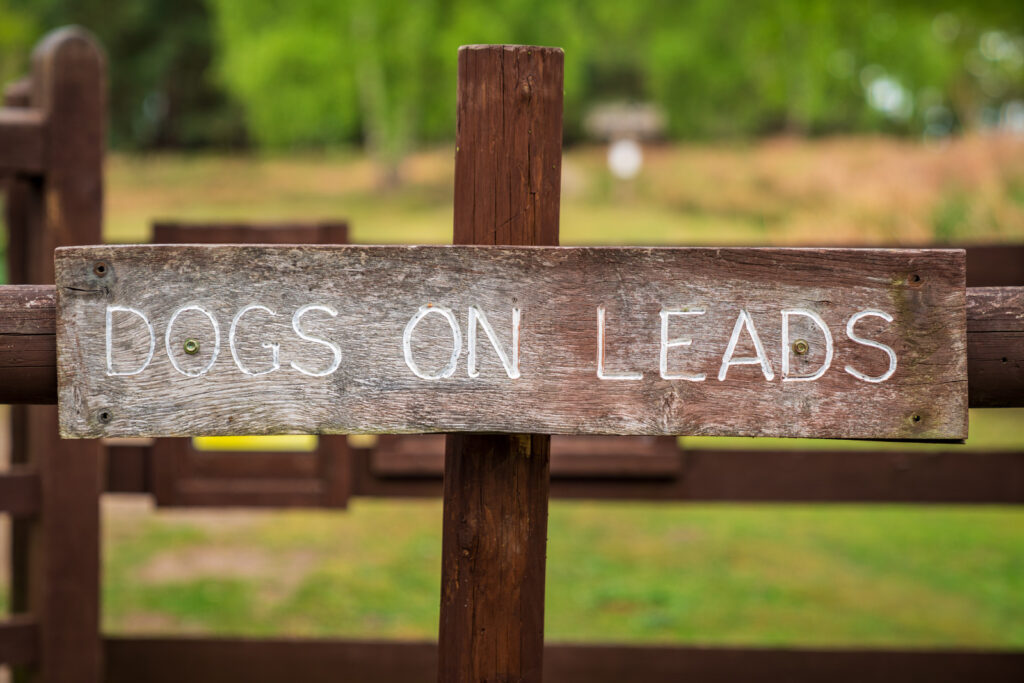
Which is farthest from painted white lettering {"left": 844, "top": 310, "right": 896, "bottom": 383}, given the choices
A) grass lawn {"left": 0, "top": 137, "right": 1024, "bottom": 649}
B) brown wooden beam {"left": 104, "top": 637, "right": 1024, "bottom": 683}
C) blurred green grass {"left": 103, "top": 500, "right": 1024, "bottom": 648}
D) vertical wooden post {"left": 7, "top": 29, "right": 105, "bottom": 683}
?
blurred green grass {"left": 103, "top": 500, "right": 1024, "bottom": 648}

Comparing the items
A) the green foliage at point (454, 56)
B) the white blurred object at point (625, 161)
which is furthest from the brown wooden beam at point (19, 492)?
the white blurred object at point (625, 161)

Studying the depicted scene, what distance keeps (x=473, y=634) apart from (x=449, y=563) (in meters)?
0.12

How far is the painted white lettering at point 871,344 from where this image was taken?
4.96 feet

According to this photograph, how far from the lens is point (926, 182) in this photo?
36.4 feet

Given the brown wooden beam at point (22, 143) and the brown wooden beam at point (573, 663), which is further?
the brown wooden beam at point (573, 663)

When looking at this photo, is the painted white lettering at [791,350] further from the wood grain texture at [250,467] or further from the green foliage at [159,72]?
A: the green foliage at [159,72]

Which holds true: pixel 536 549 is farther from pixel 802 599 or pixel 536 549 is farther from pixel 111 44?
pixel 111 44

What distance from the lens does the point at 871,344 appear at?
1.51 metres

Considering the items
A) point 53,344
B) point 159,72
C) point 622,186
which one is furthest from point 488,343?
point 159,72

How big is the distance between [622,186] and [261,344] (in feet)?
53.4

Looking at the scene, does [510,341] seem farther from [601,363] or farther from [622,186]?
[622,186]

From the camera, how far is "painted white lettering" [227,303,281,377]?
1506mm

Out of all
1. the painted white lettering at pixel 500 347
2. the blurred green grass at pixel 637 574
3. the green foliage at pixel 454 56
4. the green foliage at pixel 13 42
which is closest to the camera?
the painted white lettering at pixel 500 347

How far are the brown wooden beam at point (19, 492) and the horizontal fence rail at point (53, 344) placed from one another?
45.2 inches
